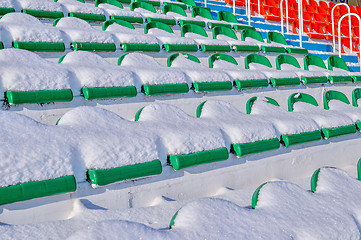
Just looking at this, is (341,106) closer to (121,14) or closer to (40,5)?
(121,14)

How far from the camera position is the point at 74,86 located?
870 millimetres

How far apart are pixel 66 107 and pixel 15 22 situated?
479mm

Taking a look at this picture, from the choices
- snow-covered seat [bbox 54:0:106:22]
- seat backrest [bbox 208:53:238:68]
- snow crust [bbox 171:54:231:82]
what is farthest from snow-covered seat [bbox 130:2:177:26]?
snow crust [bbox 171:54:231:82]

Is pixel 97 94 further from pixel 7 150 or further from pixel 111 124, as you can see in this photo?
pixel 7 150

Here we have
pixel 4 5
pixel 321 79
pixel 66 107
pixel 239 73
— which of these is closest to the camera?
pixel 66 107

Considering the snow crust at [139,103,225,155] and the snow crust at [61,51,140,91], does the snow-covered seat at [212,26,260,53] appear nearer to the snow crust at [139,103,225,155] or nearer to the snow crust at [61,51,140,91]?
the snow crust at [61,51,140,91]

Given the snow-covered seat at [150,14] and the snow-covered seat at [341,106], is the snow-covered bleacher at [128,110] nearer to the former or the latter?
the snow-covered seat at [341,106]

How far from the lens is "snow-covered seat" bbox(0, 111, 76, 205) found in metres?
0.52

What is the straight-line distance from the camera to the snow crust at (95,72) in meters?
0.90

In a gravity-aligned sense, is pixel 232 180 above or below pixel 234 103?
below

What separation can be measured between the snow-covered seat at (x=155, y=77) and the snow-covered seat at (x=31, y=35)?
0.21m

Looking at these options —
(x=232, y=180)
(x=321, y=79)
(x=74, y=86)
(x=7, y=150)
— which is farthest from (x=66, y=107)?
(x=321, y=79)

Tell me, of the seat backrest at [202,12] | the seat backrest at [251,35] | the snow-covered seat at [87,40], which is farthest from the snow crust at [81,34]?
the seat backrest at [202,12]

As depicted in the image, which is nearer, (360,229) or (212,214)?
(212,214)
